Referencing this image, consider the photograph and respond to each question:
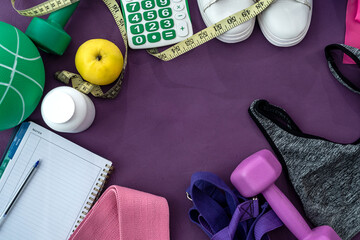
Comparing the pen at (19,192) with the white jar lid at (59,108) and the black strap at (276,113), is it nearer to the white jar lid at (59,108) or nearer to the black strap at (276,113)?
the white jar lid at (59,108)

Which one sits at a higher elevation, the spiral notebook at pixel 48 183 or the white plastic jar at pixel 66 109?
the white plastic jar at pixel 66 109

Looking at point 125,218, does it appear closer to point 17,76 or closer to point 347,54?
point 17,76

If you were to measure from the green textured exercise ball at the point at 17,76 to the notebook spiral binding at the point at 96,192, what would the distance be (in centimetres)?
21

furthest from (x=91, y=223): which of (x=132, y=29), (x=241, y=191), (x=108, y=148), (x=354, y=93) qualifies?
(x=354, y=93)

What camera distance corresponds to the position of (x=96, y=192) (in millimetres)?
809

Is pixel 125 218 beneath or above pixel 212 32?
beneath

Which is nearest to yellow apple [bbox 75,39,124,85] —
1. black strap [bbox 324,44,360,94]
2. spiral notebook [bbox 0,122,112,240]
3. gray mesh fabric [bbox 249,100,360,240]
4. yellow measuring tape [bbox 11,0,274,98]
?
yellow measuring tape [bbox 11,0,274,98]

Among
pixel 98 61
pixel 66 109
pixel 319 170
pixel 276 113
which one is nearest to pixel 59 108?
pixel 66 109

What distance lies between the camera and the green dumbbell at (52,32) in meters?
0.78

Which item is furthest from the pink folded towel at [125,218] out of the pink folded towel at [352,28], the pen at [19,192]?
the pink folded towel at [352,28]

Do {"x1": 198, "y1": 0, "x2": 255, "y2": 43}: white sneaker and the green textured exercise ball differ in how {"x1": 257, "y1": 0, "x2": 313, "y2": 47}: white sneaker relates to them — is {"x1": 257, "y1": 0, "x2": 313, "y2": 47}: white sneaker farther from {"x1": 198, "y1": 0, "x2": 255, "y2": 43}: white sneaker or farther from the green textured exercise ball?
the green textured exercise ball

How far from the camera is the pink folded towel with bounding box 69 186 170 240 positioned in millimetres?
760

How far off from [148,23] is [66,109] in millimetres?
280

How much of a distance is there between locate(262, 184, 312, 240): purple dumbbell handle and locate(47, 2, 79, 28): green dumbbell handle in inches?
22.9
